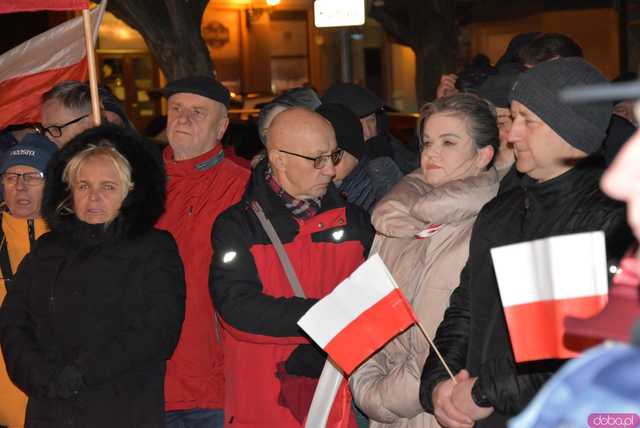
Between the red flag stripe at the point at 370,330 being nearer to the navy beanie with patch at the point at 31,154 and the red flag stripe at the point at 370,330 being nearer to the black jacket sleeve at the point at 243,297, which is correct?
the black jacket sleeve at the point at 243,297

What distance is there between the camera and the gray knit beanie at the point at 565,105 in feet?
10.9

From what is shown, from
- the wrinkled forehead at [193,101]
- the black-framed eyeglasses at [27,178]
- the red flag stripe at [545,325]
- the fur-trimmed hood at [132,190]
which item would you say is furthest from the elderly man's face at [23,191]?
the red flag stripe at [545,325]

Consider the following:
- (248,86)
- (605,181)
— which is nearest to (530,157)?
(605,181)

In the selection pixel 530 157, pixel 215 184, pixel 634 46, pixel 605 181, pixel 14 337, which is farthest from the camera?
pixel 634 46

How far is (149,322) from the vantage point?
4289mm

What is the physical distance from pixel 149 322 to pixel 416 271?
3.63 feet

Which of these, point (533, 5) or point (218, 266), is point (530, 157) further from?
point (533, 5)

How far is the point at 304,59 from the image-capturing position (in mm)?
27297

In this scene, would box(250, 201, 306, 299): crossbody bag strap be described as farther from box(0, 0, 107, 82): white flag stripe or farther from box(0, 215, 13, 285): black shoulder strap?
box(0, 0, 107, 82): white flag stripe

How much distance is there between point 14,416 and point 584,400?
3.85 m

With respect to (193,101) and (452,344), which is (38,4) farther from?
(452,344)

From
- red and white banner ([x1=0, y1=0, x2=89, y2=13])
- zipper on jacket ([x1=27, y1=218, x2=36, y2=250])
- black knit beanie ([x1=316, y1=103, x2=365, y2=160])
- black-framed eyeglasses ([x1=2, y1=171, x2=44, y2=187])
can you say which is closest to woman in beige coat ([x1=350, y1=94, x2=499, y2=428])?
black knit beanie ([x1=316, y1=103, x2=365, y2=160])

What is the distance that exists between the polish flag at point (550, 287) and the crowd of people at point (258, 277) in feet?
3.06

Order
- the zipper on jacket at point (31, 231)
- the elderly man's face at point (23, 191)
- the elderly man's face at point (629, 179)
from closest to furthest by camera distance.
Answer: the elderly man's face at point (629, 179), the zipper on jacket at point (31, 231), the elderly man's face at point (23, 191)
